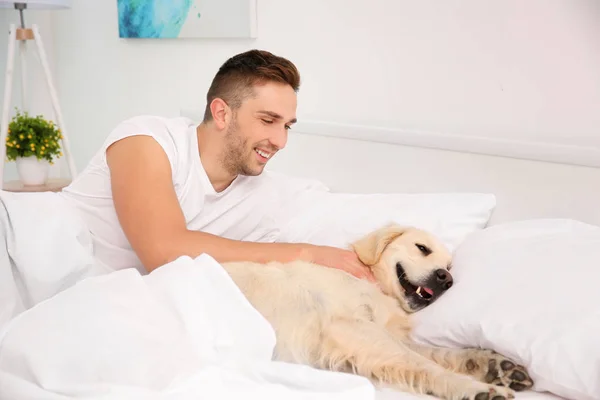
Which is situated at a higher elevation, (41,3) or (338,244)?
(41,3)

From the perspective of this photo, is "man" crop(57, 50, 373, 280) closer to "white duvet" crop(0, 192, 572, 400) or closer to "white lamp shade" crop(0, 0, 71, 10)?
"white duvet" crop(0, 192, 572, 400)

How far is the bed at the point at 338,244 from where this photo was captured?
1.45 m

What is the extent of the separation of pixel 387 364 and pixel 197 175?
1.07 m

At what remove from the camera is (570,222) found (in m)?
2.03

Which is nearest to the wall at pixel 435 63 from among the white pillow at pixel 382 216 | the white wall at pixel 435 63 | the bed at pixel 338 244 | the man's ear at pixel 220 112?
the white wall at pixel 435 63

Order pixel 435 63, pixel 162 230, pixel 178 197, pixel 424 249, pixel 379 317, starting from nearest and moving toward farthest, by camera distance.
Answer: pixel 379 317
pixel 424 249
pixel 162 230
pixel 178 197
pixel 435 63

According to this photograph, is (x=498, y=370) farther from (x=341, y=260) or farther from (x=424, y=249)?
(x=341, y=260)

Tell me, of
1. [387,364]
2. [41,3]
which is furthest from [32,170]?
[387,364]

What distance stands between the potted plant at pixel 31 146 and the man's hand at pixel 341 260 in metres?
2.46

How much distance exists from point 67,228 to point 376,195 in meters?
1.00

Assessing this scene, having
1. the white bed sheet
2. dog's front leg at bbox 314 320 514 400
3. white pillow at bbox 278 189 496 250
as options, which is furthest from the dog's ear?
the white bed sheet

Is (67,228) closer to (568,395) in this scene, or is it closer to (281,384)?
(281,384)

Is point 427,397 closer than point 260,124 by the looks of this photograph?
→ Yes

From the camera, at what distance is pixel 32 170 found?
4129 mm
